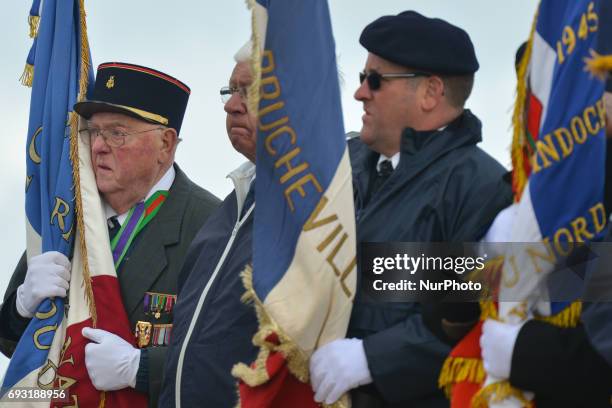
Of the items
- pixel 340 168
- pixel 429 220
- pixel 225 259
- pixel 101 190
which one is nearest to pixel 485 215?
pixel 429 220

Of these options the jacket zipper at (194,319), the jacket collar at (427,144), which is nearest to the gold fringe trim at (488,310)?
the jacket collar at (427,144)

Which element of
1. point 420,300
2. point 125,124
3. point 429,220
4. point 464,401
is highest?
point 125,124

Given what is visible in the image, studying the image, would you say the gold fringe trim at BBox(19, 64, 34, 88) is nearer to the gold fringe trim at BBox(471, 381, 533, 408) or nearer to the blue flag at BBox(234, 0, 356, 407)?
the blue flag at BBox(234, 0, 356, 407)

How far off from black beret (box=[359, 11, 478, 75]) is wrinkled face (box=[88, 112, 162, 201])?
205 centimetres

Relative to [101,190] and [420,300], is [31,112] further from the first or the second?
[420,300]

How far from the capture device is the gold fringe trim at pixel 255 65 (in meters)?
4.79

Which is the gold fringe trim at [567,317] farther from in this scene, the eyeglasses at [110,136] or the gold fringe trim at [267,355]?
the eyeglasses at [110,136]

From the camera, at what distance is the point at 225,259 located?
5641mm

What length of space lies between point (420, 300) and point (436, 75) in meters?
1.02

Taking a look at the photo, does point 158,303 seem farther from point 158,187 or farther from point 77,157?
point 77,157

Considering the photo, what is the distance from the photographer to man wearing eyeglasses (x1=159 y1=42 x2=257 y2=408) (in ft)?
17.7

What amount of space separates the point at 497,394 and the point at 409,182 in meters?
1.20

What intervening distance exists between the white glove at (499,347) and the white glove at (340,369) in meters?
0.71

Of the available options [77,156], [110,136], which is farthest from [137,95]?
[77,156]
